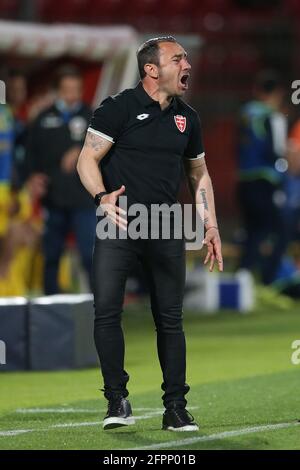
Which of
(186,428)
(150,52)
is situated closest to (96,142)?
(150,52)

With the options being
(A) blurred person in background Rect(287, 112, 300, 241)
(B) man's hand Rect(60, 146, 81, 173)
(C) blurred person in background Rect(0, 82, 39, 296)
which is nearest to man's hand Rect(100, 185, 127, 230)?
(B) man's hand Rect(60, 146, 81, 173)

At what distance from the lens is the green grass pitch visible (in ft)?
23.2

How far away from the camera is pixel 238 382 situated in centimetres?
984

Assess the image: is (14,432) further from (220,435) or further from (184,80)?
(184,80)

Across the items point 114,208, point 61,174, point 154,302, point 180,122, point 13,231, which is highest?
point 180,122

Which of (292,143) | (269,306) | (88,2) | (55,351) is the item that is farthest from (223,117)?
(55,351)

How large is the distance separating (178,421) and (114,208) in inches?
44.2

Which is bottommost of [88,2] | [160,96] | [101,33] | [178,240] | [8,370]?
[8,370]

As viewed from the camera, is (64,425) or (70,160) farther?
(70,160)

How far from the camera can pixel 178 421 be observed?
7.33 meters

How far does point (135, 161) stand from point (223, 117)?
17424 millimetres

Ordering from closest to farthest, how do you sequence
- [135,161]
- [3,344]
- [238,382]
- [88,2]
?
1. [135,161]
2. [238,382]
3. [3,344]
4. [88,2]
